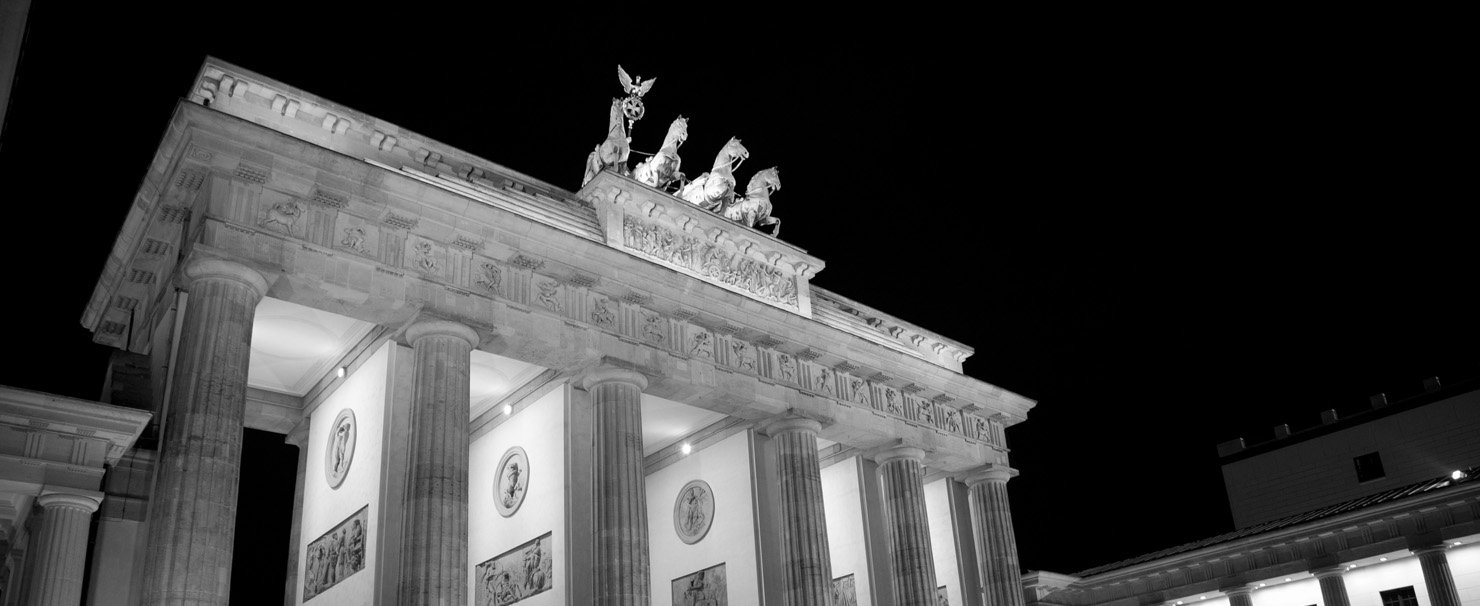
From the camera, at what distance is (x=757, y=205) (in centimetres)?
3059

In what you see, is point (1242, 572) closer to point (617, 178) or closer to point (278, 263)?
point (617, 178)

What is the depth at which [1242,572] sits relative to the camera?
37.2 meters

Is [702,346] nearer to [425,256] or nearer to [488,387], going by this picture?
[488,387]

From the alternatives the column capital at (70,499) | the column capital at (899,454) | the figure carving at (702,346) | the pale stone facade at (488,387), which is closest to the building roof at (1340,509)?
the pale stone facade at (488,387)

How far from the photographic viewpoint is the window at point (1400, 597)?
34.3m

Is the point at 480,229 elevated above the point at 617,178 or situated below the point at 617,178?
below

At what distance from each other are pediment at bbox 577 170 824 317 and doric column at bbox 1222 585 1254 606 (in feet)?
60.1

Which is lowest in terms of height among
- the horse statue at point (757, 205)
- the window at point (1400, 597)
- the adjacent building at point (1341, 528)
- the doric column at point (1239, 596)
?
the window at point (1400, 597)

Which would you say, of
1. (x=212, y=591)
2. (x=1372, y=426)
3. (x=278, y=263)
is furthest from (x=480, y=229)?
(x=1372, y=426)

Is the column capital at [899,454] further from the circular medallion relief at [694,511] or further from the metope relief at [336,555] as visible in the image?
the metope relief at [336,555]

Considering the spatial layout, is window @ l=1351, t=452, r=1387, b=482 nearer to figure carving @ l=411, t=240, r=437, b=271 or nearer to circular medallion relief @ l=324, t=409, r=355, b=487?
figure carving @ l=411, t=240, r=437, b=271

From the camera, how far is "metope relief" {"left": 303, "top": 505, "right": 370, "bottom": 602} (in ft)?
72.2

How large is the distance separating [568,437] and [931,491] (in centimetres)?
1432

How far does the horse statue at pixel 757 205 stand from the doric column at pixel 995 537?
10.2 m
